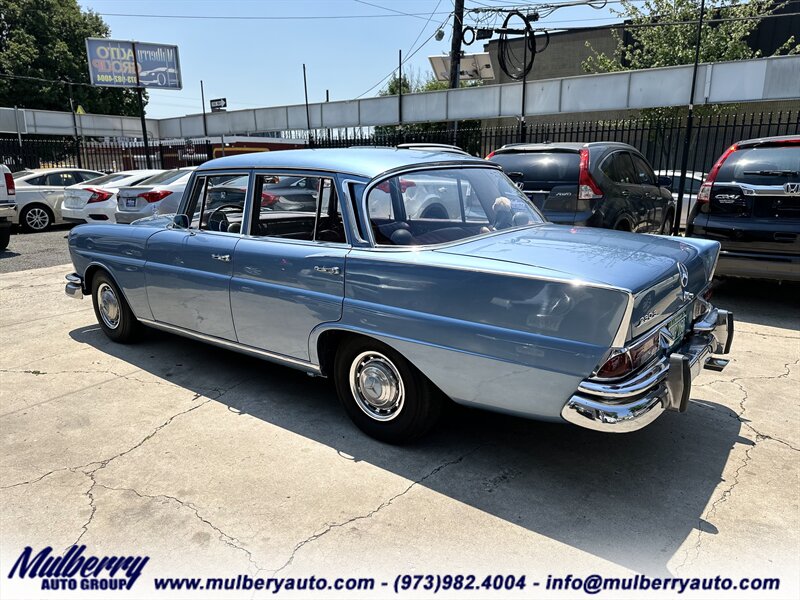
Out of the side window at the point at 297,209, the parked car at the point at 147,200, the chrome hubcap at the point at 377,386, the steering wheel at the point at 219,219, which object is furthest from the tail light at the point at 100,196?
the chrome hubcap at the point at 377,386

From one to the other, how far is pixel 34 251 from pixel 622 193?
1062 cm

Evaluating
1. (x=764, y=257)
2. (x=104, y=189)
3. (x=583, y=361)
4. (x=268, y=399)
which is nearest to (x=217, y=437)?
(x=268, y=399)

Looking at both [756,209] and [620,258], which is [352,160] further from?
[756,209]

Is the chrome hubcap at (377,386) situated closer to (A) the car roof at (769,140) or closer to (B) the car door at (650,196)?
(A) the car roof at (769,140)

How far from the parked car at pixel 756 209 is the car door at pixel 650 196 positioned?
113cm

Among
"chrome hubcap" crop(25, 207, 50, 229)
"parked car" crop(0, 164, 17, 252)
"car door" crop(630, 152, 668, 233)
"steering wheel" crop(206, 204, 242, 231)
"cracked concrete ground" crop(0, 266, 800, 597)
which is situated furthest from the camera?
"chrome hubcap" crop(25, 207, 50, 229)

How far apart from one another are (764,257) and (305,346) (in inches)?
199

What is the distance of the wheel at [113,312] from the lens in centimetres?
538

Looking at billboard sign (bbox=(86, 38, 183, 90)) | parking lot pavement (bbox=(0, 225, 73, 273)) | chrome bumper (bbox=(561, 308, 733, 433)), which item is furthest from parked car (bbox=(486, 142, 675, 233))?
billboard sign (bbox=(86, 38, 183, 90))

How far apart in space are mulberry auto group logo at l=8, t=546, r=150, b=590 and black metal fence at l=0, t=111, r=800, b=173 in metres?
11.9

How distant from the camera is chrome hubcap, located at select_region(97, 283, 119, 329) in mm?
5480

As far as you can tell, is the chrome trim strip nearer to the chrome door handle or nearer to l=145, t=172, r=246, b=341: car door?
l=145, t=172, r=246, b=341: car door

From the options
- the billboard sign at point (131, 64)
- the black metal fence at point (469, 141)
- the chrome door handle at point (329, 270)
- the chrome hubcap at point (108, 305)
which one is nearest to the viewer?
the chrome door handle at point (329, 270)

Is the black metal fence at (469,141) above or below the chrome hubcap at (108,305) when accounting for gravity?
above
